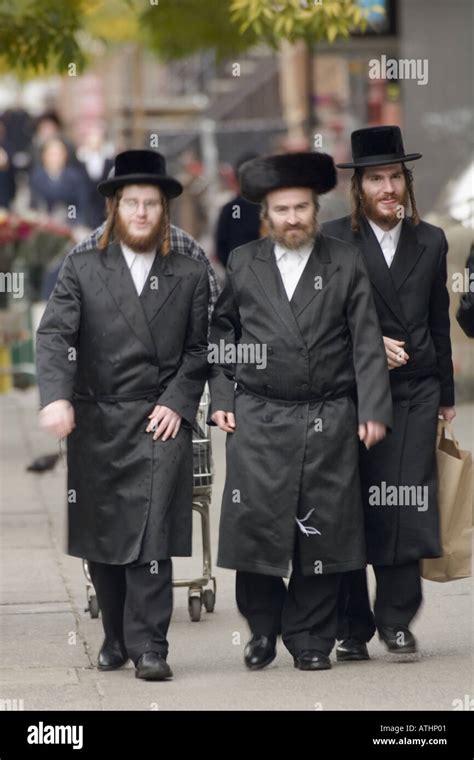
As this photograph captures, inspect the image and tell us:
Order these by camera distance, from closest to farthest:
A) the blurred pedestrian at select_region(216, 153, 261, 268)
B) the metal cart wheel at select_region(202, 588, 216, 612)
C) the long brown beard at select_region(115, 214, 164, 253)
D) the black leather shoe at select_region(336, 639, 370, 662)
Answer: the long brown beard at select_region(115, 214, 164, 253), the black leather shoe at select_region(336, 639, 370, 662), the metal cart wheel at select_region(202, 588, 216, 612), the blurred pedestrian at select_region(216, 153, 261, 268)

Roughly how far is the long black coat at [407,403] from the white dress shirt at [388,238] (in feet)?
0.07

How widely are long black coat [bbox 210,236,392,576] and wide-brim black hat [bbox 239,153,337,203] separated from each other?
0.24m

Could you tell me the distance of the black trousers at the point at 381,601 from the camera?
7.29 m

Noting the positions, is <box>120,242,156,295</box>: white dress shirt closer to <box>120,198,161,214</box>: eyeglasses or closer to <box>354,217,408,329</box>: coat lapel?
<box>120,198,161,214</box>: eyeglasses

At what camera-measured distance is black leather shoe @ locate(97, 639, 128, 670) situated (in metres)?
7.16

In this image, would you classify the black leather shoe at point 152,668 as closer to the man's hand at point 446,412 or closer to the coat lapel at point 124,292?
the coat lapel at point 124,292

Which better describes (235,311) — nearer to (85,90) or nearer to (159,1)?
(159,1)

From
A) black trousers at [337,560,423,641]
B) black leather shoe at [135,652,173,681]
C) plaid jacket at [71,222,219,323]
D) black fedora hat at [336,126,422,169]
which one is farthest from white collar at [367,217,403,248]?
black leather shoe at [135,652,173,681]

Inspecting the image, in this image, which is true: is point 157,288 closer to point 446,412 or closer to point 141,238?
point 141,238

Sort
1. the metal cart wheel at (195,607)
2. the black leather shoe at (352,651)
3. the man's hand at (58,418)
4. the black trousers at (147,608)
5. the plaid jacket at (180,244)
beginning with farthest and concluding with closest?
the metal cart wheel at (195,607)
the plaid jacket at (180,244)
the black leather shoe at (352,651)
the black trousers at (147,608)
the man's hand at (58,418)

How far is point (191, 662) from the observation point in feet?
24.0

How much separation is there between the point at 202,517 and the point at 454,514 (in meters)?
1.31

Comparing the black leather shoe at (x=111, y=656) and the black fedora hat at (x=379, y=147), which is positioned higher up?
the black fedora hat at (x=379, y=147)

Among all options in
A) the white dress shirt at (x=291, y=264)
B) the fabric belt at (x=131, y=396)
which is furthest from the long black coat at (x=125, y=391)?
the white dress shirt at (x=291, y=264)
